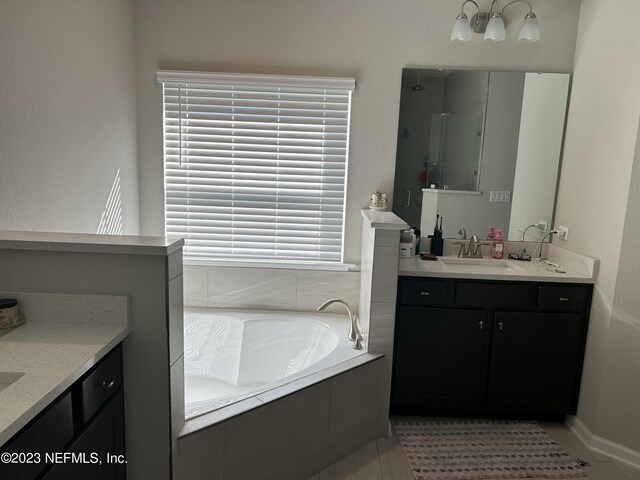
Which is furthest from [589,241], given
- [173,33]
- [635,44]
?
[173,33]

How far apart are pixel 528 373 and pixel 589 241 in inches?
34.4

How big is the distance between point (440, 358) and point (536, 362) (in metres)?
0.58

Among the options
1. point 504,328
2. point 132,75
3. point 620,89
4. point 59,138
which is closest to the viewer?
point 59,138

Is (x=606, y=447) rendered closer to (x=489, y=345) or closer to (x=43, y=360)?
(x=489, y=345)

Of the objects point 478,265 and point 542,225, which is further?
point 542,225

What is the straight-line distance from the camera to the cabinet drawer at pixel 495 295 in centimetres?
276

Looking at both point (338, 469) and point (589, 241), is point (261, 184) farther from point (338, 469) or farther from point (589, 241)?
point (589, 241)

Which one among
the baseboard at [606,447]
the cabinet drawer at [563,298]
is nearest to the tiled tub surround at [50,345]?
the cabinet drawer at [563,298]

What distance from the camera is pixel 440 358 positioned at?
9.25 ft

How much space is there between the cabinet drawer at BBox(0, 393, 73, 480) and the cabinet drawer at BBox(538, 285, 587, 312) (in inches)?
97.7

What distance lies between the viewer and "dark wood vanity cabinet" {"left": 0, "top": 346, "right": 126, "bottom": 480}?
116 centimetres

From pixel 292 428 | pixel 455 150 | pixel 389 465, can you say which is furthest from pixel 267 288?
pixel 455 150

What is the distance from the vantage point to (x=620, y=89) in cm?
255

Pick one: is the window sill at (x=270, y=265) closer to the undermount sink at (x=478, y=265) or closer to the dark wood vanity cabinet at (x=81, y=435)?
the undermount sink at (x=478, y=265)
